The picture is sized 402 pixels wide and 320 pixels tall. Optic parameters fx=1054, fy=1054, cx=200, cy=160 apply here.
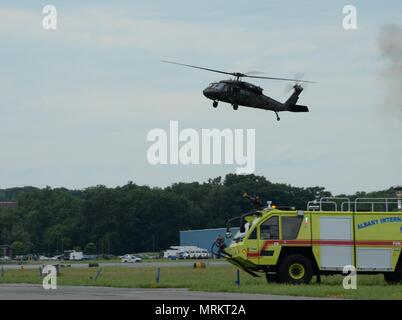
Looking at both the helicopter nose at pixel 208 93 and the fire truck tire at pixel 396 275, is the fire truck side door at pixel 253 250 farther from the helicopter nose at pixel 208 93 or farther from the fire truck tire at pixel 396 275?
the helicopter nose at pixel 208 93

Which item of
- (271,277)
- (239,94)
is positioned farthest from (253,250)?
(239,94)

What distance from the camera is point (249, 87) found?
215ft

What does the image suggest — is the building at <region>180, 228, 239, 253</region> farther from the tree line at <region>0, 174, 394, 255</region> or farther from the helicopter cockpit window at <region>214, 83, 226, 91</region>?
the helicopter cockpit window at <region>214, 83, 226, 91</region>

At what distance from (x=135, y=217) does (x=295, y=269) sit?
135m

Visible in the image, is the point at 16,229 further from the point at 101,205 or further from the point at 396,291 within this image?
the point at 396,291

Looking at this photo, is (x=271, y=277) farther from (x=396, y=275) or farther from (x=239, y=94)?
(x=239, y=94)

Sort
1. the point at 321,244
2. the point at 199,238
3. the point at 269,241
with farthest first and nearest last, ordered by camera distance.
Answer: the point at 199,238 → the point at 269,241 → the point at 321,244

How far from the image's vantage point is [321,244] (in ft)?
127

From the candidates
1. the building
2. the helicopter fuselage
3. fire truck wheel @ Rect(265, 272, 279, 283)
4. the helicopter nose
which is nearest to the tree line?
the building

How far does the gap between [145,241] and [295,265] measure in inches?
5311

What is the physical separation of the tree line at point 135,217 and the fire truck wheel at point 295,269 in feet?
420
